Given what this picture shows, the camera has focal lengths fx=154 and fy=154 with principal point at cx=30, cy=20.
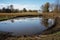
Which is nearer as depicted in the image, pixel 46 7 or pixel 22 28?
pixel 22 28

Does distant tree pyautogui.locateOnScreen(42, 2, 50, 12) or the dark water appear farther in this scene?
distant tree pyautogui.locateOnScreen(42, 2, 50, 12)

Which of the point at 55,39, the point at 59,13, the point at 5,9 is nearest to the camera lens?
the point at 55,39

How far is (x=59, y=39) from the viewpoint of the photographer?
871 cm

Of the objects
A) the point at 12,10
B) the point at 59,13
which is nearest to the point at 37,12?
the point at 12,10

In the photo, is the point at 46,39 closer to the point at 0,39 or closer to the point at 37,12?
the point at 0,39

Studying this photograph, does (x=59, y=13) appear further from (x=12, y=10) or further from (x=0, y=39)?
(x=0, y=39)

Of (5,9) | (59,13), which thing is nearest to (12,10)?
(5,9)

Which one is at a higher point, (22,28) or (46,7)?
(46,7)

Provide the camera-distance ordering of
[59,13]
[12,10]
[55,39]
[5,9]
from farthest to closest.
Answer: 1. [12,10]
2. [5,9]
3. [59,13]
4. [55,39]

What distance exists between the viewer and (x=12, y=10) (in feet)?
207

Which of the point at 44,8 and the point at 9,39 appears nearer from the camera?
the point at 9,39

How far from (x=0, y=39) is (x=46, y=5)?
5207 centimetres

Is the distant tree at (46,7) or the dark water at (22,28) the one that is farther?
the distant tree at (46,7)

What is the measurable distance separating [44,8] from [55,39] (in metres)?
53.1
